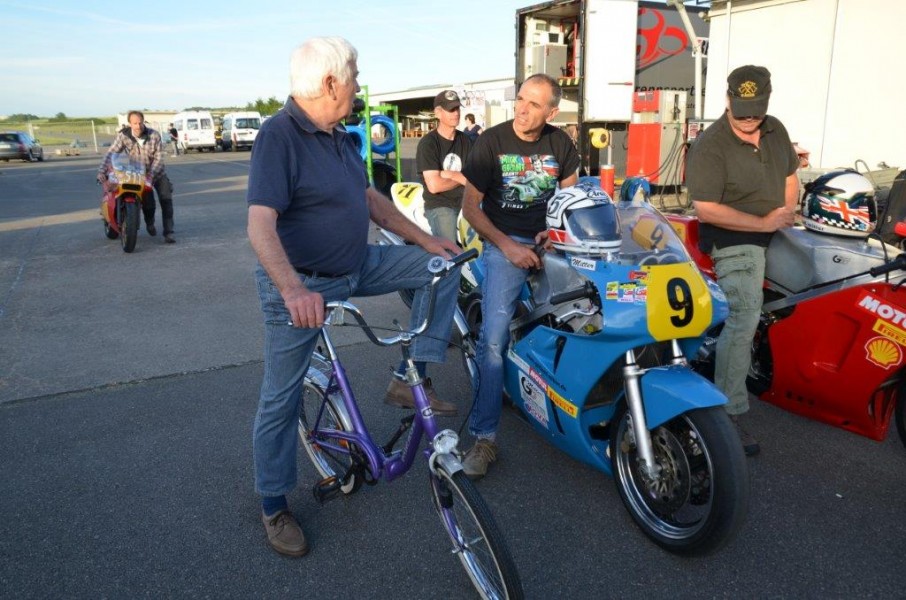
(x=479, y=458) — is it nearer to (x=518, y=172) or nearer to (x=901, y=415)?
(x=518, y=172)

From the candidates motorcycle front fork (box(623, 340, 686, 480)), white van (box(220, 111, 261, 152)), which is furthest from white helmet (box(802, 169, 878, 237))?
white van (box(220, 111, 261, 152))

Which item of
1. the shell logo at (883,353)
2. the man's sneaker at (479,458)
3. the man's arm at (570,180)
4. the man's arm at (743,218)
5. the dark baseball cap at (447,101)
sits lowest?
the man's sneaker at (479,458)

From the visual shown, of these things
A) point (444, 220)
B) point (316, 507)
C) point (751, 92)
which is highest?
point (751, 92)

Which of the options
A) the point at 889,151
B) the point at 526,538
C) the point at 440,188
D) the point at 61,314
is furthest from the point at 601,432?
the point at 889,151

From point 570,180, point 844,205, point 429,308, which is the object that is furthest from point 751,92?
point 429,308

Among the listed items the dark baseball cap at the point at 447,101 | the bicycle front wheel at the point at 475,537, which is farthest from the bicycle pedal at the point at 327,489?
the dark baseball cap at the point at 447,101

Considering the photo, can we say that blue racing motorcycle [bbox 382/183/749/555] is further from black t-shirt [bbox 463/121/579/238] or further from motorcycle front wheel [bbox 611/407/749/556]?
black t-shirt [bbox 463/121/579/238]

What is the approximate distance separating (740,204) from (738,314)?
0.60 meters

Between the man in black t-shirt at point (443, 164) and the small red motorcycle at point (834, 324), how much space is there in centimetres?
291

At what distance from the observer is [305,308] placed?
7.59 ft

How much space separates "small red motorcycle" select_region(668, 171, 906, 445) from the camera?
332 centimetres

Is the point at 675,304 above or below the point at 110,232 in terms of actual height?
above

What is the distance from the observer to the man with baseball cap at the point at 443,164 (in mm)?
6047

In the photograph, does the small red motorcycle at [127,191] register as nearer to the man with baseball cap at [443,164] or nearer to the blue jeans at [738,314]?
the man with baseball cap at [443,164]
